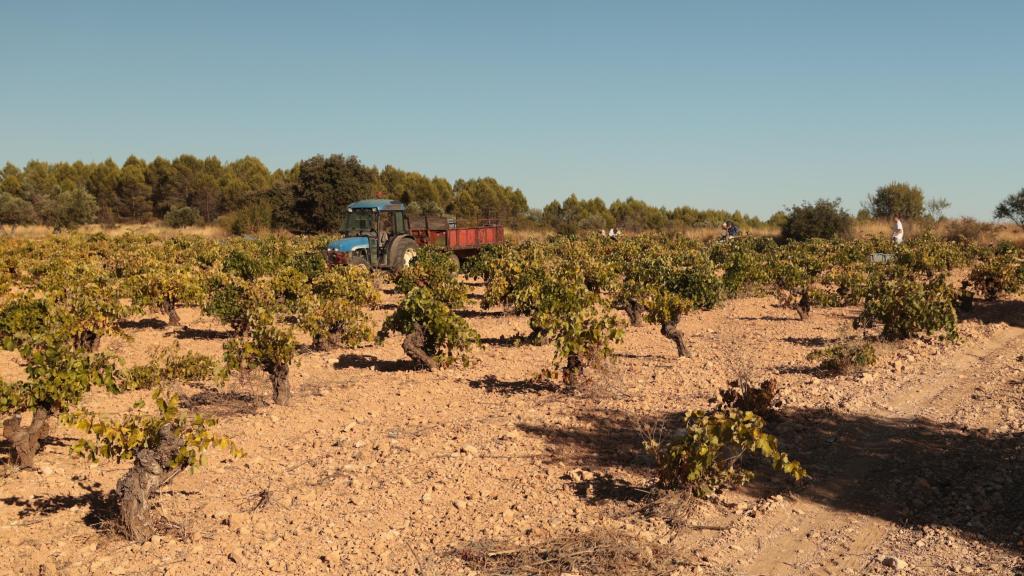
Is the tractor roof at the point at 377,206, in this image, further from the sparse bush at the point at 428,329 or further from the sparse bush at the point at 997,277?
the sparse bush at the point at 997,277

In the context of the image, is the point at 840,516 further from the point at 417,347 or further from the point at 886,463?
the point at 417,347

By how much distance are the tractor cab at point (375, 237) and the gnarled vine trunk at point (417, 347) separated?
10.6 meters

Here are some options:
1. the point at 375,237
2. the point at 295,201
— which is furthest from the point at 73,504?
the point at 295,201

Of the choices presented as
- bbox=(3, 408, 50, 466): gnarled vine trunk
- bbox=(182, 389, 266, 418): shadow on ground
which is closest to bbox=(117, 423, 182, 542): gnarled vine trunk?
bbox=(3, 408, 50, 466): gnarled vine trunk

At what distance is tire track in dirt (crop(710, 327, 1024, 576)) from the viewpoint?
5.23 meters

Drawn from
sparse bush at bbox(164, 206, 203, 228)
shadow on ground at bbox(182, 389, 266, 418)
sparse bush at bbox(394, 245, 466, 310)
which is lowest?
shadow on ground at bbox(182, 389, 266, 418)

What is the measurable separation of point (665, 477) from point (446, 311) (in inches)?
219

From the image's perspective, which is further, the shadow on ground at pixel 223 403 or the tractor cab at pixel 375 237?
the tractor cab at pixel 375 237

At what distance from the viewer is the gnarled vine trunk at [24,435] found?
276 inches

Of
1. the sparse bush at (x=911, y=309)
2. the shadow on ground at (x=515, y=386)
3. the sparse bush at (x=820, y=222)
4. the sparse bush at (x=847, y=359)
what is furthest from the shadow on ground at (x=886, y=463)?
the sparse bush at (x=820, y=222)

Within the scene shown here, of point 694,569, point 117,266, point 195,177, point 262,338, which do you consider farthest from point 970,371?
point 195,177

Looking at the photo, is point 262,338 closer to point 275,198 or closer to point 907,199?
point 275,198

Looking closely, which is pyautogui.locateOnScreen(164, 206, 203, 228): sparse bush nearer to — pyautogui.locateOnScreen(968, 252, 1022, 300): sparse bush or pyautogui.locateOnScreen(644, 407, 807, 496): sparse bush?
pyautogui.locateOnScreen(968, 252, 1022, 300): sparse bush

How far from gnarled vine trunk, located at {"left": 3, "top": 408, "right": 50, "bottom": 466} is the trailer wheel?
14.8 m
